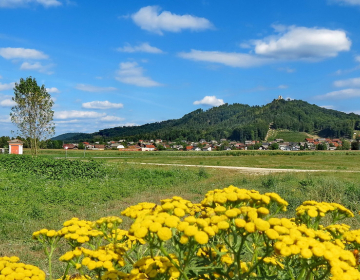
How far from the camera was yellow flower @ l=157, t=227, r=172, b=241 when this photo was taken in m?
1.62

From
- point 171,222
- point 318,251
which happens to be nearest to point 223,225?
point 171,222

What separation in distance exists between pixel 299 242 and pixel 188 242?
27.5 inches

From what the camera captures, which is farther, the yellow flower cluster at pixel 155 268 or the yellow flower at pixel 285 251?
the yellow flower cluster at pixel 155 268

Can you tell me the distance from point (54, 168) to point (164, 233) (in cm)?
1945

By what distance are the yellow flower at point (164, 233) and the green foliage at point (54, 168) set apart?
17.2 m

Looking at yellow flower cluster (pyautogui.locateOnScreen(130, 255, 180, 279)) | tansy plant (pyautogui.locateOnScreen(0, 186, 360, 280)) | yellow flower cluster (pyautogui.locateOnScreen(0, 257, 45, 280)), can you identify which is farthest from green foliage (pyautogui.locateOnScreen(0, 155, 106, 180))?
yellow flower cluster (pyautogui.locateOnScreen(130, 255, 180, 279))

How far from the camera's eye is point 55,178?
17312mm

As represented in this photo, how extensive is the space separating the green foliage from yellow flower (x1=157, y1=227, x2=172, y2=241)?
17218 millimetres

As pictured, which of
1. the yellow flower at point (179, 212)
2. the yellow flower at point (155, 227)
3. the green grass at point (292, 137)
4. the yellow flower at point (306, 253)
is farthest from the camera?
the green grass at point (292, 137)

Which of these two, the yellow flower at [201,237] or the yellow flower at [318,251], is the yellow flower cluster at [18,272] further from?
the yellow flower at [318,251]

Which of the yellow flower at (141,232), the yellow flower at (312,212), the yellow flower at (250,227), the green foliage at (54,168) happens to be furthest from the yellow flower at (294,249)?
the green foliage at (54,168)

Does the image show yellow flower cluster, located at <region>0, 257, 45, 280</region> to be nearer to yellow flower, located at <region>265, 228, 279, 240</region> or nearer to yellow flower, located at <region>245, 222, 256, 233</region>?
yellow flower, located at <region>245, 222, 256, 233</region>

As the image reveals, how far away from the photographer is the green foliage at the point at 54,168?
18.1 metres

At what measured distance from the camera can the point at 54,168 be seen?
62.2 ft
